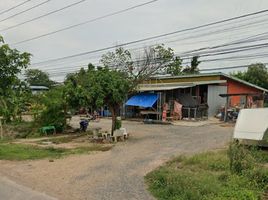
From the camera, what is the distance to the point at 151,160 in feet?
44.4

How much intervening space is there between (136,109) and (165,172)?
25.8m

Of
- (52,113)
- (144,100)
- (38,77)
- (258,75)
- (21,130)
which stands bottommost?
(21,130)

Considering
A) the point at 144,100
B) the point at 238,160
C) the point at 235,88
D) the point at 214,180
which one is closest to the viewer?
the point at 214,180

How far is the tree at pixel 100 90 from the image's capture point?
1955 centimetres

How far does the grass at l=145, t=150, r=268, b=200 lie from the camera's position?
26.4ft

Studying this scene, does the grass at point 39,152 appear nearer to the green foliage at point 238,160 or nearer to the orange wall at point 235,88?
the green foliage at point 238,160

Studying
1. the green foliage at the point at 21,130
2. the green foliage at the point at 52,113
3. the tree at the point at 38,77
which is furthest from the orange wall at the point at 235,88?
the tree at the point at 38,77

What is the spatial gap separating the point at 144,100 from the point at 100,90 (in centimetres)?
1345

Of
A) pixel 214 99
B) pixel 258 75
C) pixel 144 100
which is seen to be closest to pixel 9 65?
pixel 144 100

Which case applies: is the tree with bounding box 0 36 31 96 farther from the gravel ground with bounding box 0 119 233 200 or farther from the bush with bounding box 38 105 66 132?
the bush with bounding box 38 105 66 132

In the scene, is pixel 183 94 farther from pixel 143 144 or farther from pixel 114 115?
pixel 143 144

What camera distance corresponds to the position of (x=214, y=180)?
9.34 metres

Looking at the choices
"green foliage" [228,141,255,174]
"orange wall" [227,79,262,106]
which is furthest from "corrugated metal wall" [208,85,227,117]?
"green foliage" [228,141,255,174]

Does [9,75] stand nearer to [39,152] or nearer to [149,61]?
[39,152]
